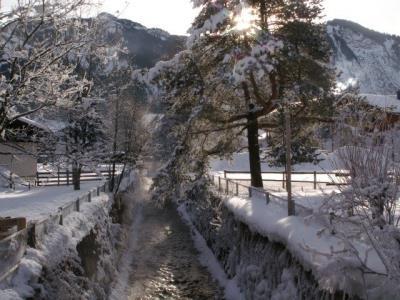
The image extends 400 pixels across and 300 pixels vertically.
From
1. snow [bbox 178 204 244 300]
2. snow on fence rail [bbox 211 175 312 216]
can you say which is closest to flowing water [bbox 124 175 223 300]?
snow [bbox 178 204 244 300]

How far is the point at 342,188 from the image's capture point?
8031 millimetres

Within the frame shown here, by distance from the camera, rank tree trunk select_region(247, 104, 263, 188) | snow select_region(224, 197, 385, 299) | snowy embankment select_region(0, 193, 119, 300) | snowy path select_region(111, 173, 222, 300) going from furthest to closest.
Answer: tree trunk select_region(247, 104, 263, 188), snowy path select_region(111, 173, 222, 300), snowy embankment select_region(0, 193, 119, 300), snow select_region(224, 197, 385, 299)

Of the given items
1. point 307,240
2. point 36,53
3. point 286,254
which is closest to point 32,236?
point 36,53

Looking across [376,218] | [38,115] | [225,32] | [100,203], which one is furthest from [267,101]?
[376,218]

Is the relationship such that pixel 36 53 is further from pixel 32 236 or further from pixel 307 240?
pixel 307 240

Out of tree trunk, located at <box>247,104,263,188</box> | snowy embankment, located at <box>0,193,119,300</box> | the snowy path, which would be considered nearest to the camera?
snowy embankment, located at <box>0,193,119,300</box>

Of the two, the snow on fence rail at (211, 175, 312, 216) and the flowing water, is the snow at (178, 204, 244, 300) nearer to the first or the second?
the flowing water

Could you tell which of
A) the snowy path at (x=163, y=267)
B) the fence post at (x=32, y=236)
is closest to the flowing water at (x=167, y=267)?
the snowy path at (x=163, y=267)

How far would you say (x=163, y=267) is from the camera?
1745 cm

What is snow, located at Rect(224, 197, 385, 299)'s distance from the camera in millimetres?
6824

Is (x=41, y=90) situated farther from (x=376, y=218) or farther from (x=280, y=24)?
(x=280, y=24)

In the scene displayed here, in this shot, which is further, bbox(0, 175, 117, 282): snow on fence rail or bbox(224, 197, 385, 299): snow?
bbox(0, 175, 117, 282): snow on fence rail

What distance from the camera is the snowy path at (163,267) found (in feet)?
47.4

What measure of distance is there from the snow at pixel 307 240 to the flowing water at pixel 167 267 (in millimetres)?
2578
